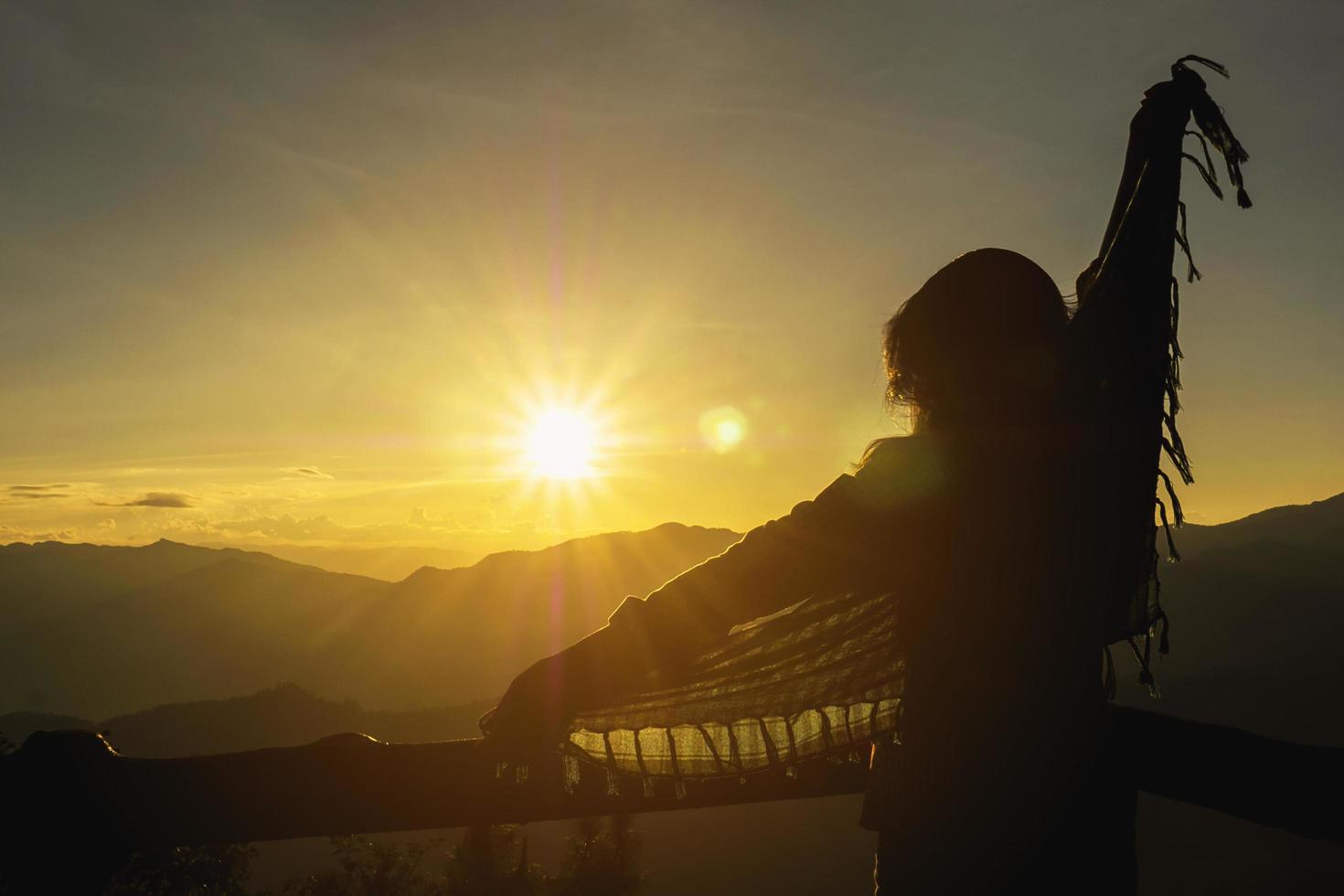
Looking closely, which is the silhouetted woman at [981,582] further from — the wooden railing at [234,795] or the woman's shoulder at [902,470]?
the wooden railing at [234,795]

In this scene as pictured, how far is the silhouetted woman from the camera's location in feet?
4.60

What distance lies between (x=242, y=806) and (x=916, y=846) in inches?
50.2

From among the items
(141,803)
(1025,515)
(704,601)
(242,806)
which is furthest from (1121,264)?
(141,803)

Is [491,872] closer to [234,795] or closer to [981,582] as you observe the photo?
[234,795]

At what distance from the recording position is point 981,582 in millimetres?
1554

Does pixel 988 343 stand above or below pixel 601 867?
above

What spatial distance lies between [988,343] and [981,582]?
462mm

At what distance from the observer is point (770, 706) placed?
6.25 ft

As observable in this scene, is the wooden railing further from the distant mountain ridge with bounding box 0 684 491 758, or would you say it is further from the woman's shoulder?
the distant mountain ridge with bounding box 0 684 491 758

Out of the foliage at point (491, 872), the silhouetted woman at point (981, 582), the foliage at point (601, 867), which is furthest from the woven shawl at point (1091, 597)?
the foliage at point (601, 867)

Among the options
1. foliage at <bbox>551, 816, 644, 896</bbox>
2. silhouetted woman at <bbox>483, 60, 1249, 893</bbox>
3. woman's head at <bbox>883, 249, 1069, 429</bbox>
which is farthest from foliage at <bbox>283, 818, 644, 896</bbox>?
woman's head at <bbox>883, 249, 1069, 429</bbox>

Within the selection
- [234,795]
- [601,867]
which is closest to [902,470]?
[234,795]

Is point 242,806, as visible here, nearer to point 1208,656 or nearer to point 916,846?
point 916,846

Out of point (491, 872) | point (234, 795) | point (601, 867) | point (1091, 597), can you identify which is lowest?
point (601, 867)
